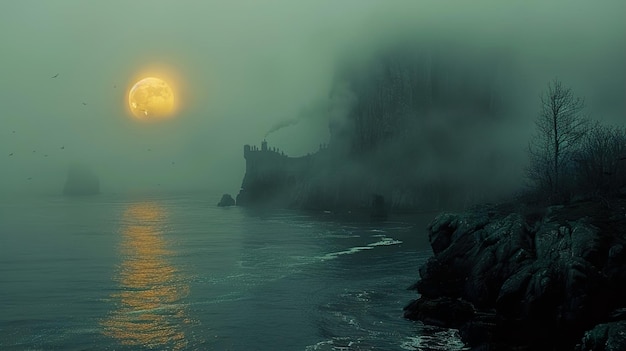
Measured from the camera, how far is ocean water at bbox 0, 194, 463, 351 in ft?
133

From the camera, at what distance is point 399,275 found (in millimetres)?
67688

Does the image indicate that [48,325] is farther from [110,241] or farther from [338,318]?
[110,241]

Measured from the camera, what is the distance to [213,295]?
188 feet

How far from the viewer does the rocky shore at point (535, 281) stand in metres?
33.4

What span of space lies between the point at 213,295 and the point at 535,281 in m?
33.5

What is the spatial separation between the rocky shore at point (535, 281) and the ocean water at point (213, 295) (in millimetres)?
3315

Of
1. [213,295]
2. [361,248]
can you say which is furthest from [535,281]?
[361,248]

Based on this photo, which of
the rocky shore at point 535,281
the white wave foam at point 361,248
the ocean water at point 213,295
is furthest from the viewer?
the white wave foam at point 361,248

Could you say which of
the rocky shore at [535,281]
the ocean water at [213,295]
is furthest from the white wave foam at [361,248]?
the rocky shore at [535,281]

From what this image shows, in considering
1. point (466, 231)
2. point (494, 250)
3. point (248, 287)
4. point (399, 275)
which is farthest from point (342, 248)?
point (494, 250)

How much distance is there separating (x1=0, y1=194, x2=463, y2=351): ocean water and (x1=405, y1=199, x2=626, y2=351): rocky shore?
332 centimetres

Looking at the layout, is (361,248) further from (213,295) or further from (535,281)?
(535,281)

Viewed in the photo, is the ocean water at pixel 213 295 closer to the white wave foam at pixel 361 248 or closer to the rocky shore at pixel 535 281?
the white wave foam at pixel 361 248

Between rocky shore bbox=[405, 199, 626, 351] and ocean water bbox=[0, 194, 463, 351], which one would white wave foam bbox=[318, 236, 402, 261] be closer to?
ocean water bbox=[0, 194, 463, 351]
